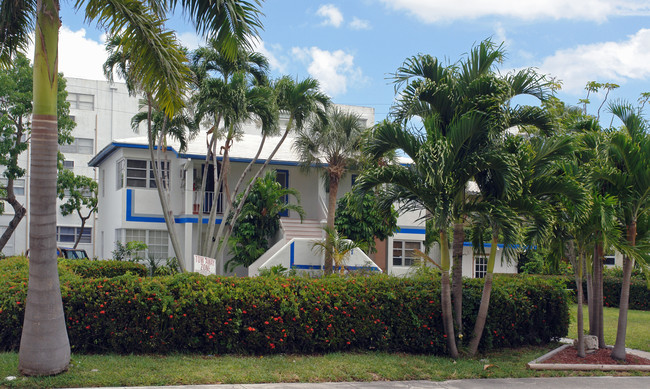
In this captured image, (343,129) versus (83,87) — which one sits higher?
(83,87)

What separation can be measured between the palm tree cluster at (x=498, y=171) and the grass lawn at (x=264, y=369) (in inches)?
37.4

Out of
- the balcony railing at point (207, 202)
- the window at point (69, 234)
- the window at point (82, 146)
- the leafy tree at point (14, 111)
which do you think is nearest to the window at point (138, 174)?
the balcony railing at point (207, 202)

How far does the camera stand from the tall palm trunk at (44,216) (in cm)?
753

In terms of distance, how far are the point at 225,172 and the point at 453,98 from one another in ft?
37.3

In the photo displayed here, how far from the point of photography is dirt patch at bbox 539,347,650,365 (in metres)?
10.5

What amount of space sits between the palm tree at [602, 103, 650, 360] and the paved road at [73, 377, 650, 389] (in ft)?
5.18

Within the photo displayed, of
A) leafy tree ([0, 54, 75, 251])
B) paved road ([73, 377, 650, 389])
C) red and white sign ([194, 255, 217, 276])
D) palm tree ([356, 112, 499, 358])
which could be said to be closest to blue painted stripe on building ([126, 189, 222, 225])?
leafy tree ([0, 54, 75, 251])

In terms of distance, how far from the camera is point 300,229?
24250 mm

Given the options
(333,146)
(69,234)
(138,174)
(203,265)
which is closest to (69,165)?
(69,234)

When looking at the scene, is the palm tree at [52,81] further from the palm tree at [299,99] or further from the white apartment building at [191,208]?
the white apartment building at [191,208]

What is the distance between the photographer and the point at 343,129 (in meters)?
21.7

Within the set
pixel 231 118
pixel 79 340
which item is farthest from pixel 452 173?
pixel 231 118

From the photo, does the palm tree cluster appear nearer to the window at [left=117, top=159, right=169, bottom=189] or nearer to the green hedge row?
the green hedge row

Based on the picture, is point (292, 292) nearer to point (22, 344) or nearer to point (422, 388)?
point (422, 388)
